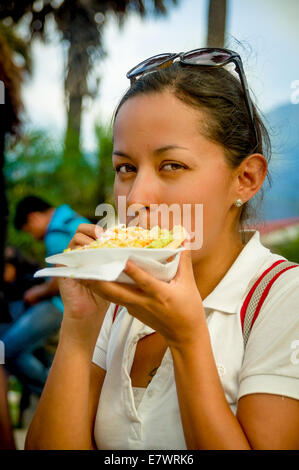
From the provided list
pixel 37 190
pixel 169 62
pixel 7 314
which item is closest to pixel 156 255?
pixel 169 62

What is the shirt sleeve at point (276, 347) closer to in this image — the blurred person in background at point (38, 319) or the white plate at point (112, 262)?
the white plate at point (112, 262)

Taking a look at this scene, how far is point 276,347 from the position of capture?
153 centimetres

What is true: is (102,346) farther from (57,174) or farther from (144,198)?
(57,174)

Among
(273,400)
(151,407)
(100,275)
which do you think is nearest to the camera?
(100,275)

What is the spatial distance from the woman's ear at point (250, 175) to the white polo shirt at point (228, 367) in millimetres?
260

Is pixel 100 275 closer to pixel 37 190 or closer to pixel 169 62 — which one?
pixel 169 62

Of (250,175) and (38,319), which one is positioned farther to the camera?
(38,319)

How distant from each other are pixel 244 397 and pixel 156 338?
0.49 meters

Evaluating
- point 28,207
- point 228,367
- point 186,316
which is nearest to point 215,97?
point 186,316

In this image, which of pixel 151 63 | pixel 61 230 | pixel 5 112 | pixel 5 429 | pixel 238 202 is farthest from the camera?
pixel 61 230

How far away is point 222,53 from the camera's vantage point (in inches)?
77.1

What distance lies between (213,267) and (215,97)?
0.67 meters

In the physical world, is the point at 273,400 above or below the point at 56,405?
above

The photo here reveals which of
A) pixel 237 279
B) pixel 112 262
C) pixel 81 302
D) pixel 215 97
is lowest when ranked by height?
pixel 81 302
